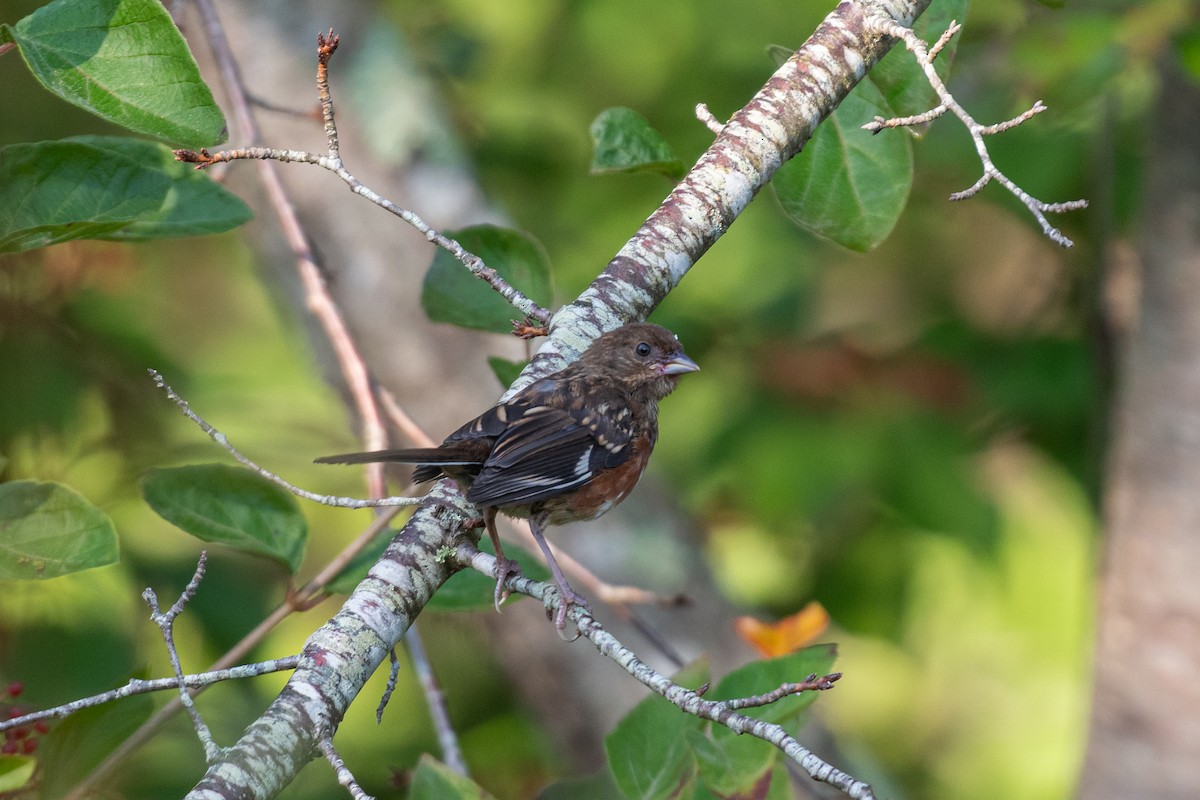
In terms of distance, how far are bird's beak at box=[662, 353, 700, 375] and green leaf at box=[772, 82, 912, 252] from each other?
2.28 feet

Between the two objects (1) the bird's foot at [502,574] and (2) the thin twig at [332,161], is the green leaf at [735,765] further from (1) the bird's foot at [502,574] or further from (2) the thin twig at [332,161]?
(2) the thin twig at [332,161]

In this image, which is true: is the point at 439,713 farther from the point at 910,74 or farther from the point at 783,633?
the point at 910,74

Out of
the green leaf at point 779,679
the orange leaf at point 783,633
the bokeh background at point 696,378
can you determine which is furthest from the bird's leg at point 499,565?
the bokeh background at point 696,378

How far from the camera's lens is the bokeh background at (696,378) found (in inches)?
154

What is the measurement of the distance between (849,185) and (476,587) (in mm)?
1267

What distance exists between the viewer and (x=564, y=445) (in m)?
2.68

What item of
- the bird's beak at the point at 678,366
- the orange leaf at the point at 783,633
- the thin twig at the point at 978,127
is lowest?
the orange leaf at the point at 783,633

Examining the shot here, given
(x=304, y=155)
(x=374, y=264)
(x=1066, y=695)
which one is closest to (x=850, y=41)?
(x=304, y=155)

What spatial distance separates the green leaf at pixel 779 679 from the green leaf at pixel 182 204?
1.55 meters

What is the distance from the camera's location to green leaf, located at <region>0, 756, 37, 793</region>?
195 centimetres

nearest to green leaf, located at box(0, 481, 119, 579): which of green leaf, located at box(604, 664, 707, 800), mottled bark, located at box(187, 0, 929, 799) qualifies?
mottled bark, located at box(187, 0, 929, 799)

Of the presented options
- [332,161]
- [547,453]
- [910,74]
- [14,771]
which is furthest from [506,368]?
[14,771]

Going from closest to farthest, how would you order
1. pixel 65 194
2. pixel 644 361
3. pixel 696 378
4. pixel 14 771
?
pixel 14 771 < pixel 65 194 < pixel 644 361 < pixel 696 378

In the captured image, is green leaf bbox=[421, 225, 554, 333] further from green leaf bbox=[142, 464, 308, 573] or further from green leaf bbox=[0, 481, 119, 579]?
green leaf bbox=[0, 481, 119, 579]
